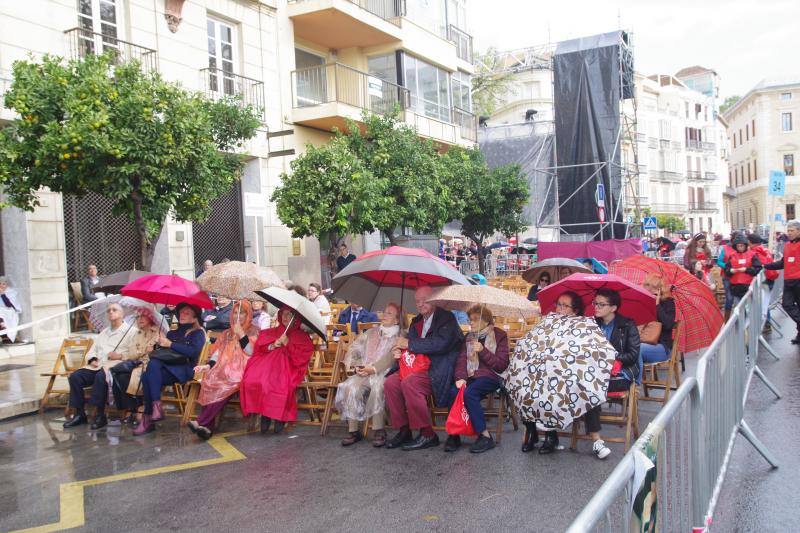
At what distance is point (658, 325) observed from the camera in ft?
23.4

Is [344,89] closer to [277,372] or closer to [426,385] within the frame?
[277,372]

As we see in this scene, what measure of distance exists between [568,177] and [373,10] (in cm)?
1169

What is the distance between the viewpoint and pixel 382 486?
5.43 m

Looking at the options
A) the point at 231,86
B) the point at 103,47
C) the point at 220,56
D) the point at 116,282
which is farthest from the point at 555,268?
the point at 220,56

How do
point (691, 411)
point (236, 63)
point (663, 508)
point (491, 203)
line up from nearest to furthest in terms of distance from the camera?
point (663, 508) → point (691, 411) → point (236, 63) → point (491, 203)

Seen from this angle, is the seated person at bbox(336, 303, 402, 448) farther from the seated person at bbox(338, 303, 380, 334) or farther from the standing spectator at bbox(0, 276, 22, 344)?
the standing spectator at bbox(0, 276, 22, 344)

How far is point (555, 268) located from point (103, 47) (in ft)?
32.7

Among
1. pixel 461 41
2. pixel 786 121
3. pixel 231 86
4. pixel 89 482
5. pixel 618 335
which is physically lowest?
pixel 89 482

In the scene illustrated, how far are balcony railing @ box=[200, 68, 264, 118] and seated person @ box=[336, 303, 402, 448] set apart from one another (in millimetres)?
10350

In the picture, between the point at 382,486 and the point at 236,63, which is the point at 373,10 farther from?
the point at 382,486

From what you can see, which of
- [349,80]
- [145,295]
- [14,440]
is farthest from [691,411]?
[349,80]

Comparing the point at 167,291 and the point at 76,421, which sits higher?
the point at 167,291

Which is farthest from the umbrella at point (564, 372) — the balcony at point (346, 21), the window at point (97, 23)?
the balcony at point (346, 21)

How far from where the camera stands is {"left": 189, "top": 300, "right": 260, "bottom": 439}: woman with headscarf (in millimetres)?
7180
